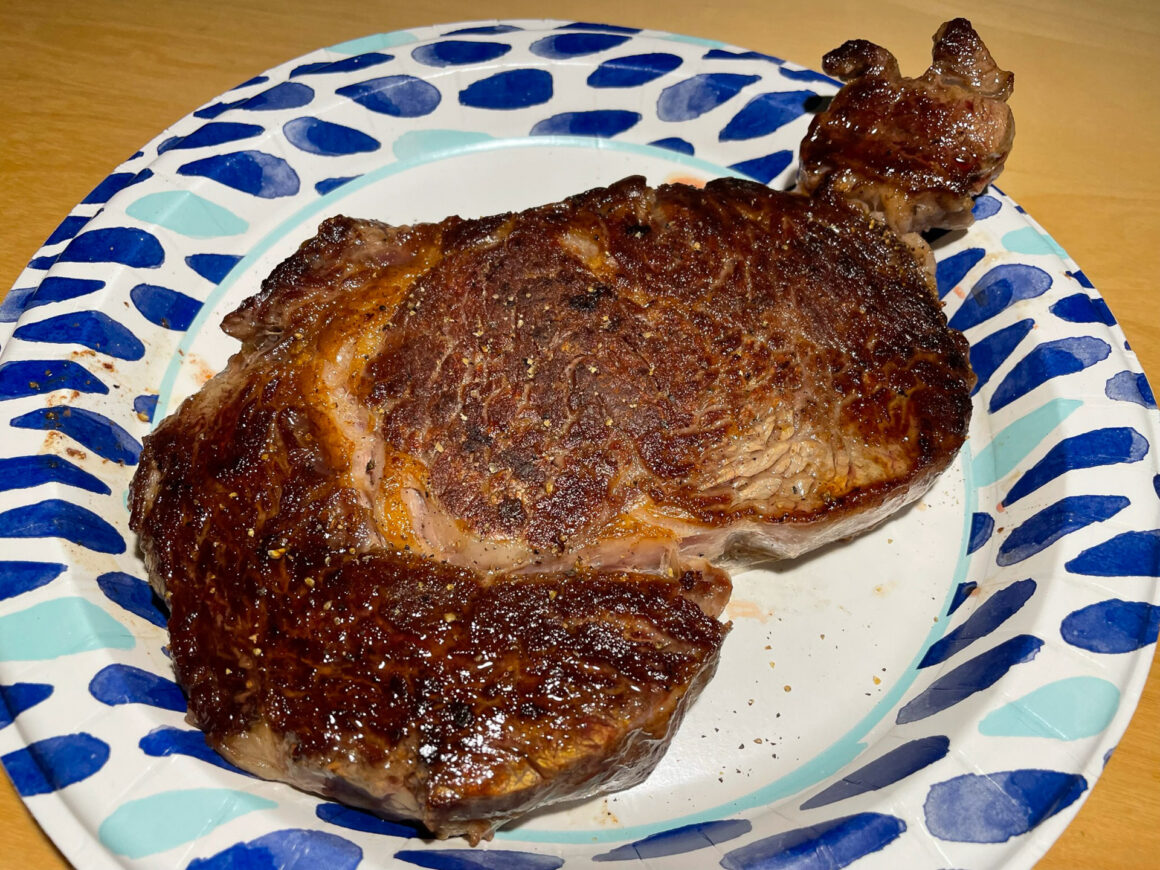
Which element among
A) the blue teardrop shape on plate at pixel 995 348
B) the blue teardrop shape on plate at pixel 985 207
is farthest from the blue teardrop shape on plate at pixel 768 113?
the blue teardrop shape on plate at pixel 995 348

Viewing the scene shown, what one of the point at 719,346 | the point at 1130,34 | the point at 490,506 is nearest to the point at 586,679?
the point at 490,506

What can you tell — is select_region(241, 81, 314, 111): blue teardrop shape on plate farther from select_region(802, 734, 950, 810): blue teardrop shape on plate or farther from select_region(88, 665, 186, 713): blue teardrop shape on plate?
select_region(802, 734, 950, 810): blue teardrop shape on plate

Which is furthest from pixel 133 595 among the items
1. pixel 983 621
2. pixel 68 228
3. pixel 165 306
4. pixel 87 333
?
pixel 983 621

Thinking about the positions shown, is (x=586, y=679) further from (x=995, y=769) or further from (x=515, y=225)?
(x=515, y=225)

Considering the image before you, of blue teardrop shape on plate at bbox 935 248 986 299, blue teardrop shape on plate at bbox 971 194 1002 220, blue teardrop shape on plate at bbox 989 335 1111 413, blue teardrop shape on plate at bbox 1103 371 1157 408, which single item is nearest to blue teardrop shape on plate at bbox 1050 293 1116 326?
blue teardrop shape on plate at bbox 989 335 1111 413

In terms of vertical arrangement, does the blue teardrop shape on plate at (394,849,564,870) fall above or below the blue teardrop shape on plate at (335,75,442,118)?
below

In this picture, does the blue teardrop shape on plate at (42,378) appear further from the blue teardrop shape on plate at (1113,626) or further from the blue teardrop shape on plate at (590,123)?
the blue teardrop shape on plate at (1113,626)

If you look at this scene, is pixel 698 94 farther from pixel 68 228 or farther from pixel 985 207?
pixel 68 228
